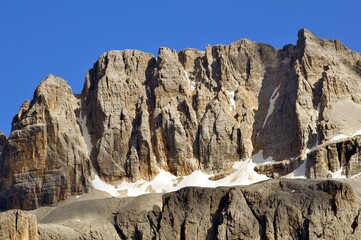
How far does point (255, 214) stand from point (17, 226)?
41.0m

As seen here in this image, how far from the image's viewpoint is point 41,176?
198 metres

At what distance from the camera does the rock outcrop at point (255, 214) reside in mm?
158125

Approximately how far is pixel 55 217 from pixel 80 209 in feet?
12.5

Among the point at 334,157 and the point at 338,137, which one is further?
the point at 338,137

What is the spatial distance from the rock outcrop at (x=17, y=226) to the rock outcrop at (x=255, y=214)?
3386cm

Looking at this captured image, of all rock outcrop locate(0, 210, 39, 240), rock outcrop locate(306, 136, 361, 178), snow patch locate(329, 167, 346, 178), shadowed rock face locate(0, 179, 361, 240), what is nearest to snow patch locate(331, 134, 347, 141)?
rock outcrop locate(306, 136, 361, 178)

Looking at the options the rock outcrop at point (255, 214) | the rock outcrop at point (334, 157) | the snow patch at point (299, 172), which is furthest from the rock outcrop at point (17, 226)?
the snow patch at point (299, 172)

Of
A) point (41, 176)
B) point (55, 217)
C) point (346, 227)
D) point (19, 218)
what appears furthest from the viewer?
point (41, 176)

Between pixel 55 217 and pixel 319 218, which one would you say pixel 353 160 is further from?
pixel 55 217

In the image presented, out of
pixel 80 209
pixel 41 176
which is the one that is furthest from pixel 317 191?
pixel 41 176

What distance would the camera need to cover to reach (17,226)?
130625mm

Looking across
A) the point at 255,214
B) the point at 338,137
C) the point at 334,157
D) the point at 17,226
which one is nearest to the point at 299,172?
the point at 334,157

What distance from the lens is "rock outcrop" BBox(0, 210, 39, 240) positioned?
129500 millimetres

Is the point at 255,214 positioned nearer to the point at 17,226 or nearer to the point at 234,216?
the point at 234,216
